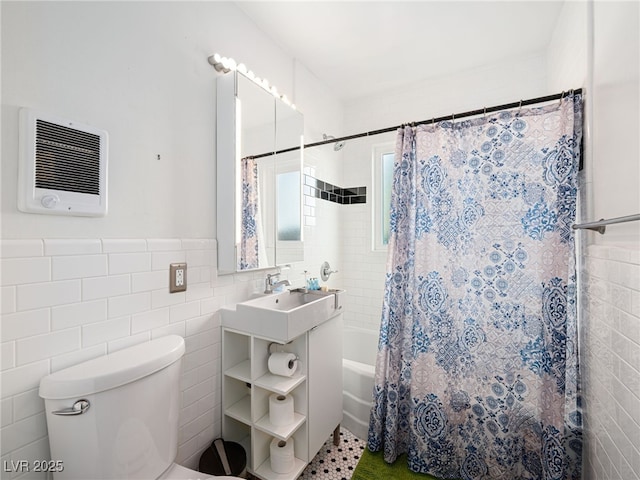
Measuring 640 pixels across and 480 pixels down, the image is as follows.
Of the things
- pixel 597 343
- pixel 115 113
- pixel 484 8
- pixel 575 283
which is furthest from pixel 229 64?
pixel 597 343

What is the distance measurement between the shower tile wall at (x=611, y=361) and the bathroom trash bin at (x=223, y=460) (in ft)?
5.12

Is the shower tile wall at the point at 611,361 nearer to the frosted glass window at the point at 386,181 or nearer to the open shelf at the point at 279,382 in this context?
the open shelf at the point at 279,382

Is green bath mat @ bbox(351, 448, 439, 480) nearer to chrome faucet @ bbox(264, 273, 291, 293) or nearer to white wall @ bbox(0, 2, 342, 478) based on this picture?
white wall @ bbox(0, 2, 342, 478)

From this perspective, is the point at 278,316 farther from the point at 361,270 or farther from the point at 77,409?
the point at 361,270

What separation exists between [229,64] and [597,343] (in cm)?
224

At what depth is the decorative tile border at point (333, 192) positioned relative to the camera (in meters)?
2.49

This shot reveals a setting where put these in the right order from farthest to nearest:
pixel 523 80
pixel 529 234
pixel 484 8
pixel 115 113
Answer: pixel 523 80, pixel 484 8, pixel 529 234, pixel 115 113

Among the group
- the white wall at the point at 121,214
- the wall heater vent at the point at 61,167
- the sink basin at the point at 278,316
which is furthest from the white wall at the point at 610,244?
the wall heater vent at the point at 61,167

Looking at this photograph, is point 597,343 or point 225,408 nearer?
point 597,343

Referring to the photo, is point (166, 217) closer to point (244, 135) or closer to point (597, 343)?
point (244, 135)

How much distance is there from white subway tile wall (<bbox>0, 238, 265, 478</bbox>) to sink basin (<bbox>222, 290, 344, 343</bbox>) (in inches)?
6.5

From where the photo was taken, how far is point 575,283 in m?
1.41

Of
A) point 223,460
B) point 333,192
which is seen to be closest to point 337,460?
point 223,460

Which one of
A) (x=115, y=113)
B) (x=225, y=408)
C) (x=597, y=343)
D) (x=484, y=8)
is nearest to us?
(x=115, y=113)
